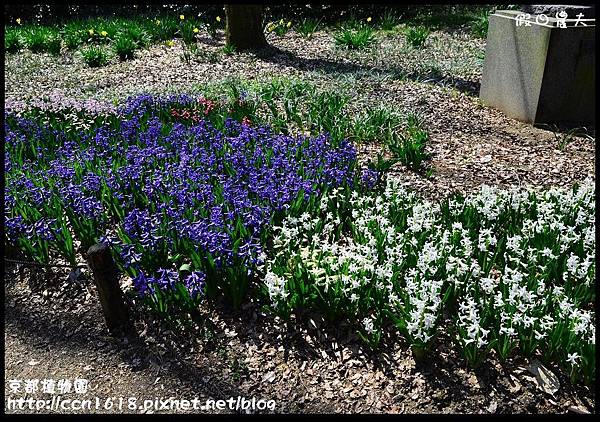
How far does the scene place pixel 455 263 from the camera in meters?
3.22

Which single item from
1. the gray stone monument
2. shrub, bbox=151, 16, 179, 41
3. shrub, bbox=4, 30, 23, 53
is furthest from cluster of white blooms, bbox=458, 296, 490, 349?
shrub, bbox=4, 30, 23, 53

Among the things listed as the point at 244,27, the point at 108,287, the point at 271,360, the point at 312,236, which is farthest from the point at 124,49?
the point at 271,360

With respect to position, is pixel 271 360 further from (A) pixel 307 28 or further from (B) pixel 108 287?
(A) pixel 307 28

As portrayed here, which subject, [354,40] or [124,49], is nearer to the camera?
[124,49]

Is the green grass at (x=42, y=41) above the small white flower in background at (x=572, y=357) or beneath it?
above

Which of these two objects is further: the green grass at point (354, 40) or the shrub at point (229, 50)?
the green grass at point (354, 40)

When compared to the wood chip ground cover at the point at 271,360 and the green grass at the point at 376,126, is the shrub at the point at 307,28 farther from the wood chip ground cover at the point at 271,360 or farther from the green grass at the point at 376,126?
the wood chip ground cover at the point at 271,360

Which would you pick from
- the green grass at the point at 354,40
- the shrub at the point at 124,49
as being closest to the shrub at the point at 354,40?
the green grass at the point at 354,40

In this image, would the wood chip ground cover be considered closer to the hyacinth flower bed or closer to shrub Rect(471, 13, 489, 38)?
the hyacinth flower bed

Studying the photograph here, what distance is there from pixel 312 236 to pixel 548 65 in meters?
3.35

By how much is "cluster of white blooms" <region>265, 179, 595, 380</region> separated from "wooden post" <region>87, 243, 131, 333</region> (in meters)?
0.83

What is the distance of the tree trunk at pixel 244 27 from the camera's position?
8.78 m

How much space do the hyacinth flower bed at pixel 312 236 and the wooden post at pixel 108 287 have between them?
14 centimetres

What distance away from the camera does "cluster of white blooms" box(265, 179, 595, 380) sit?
2.83 metres
